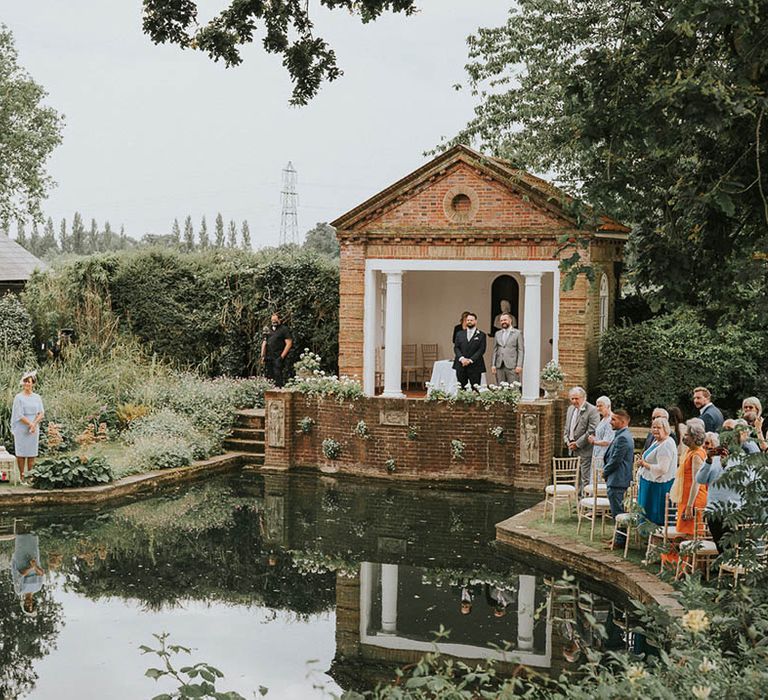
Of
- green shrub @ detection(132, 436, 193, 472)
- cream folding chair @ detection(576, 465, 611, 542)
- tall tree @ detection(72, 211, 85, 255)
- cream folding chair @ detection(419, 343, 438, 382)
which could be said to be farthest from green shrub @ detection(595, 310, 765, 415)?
tall tree @ detection(72, 211, 85, 255)

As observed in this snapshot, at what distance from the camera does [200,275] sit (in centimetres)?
2620

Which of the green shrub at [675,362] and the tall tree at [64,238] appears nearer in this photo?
the green shrub at [675,362]

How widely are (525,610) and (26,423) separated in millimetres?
8847

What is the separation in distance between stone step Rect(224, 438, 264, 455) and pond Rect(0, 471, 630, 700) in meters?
3.42

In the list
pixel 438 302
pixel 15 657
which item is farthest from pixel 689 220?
pixel 438 302

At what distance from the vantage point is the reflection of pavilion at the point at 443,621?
9.73m

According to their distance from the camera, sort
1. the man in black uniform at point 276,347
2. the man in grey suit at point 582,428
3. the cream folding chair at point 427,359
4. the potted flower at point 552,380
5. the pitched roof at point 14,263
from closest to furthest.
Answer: the man in grey suit at point 582,428
the potted flower at point 552,380
the man in black uniform at point 276,347
the cream folding chair at point 427,359
the pitched roof at point 14,263

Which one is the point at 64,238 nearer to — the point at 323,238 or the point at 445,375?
the point at 323,238

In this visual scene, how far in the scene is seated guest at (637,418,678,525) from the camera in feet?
38.4

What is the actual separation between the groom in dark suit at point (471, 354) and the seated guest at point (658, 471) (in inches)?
320

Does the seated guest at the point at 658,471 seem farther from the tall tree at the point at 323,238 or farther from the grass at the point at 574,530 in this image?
the tall tree at the point at 323,238

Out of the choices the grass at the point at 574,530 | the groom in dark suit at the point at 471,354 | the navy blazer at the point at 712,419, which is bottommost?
the grass at the point at 574,530

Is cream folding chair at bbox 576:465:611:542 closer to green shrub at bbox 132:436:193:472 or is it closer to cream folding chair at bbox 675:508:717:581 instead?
cream folding chair at bbox 675:508:717:581

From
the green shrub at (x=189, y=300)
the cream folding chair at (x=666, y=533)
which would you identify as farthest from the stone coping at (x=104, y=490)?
the cream folding chair at (x=666, y=533)
